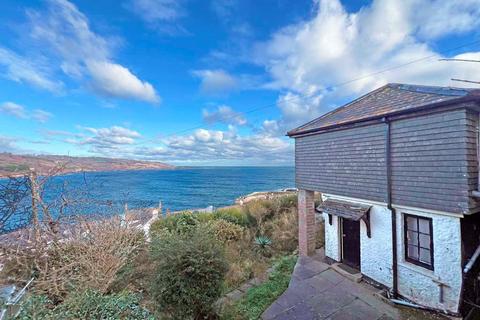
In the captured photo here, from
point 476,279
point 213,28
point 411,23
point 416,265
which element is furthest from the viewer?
point 213,28

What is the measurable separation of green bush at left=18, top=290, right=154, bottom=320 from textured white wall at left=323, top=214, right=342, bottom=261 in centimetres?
697

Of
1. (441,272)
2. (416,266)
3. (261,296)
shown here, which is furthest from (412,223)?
(261,296)

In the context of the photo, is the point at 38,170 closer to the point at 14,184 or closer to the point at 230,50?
the point at 14,184

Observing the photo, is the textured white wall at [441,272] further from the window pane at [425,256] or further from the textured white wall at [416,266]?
the window pane at [425,256]

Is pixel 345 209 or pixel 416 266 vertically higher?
pixel 345 209

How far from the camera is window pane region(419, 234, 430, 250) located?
607 cm

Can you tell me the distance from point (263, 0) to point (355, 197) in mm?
8724

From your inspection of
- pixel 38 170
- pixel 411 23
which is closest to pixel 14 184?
pixel 38 170

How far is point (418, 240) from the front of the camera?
249 inches

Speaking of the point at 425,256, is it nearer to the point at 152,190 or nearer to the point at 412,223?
the point at 412,223

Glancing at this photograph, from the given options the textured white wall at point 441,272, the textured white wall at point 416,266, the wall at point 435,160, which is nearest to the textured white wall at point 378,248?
the textured white wall at point 416,266

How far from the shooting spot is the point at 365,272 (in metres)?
7.60

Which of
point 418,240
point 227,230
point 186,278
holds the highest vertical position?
point 418,240

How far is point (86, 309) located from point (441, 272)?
314 inches
